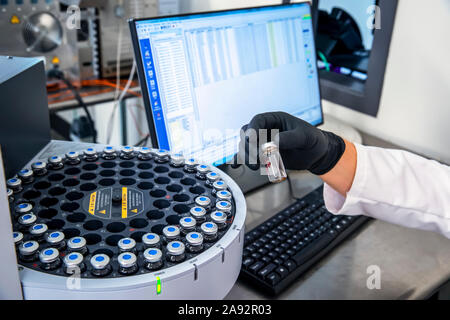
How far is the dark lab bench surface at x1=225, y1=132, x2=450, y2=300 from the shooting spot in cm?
75

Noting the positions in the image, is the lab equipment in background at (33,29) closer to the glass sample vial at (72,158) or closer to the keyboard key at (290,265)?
the glass sample vial at (72,158)

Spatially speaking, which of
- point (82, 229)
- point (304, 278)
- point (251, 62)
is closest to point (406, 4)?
point (251, 62)

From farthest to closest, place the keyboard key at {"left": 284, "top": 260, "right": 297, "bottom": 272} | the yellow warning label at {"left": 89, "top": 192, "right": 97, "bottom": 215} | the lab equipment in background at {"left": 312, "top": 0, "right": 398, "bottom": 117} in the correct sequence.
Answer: the lab equipment in background at {"left": 312, "top": 0, "right": 398, "bottom": 117} → the keyboard key at {"left": 284, "top": 260, "right": 297, "bottom": 272} → the yellow warning label at {"left": 89, "top": 192, "right": 97, "bottom": 215}

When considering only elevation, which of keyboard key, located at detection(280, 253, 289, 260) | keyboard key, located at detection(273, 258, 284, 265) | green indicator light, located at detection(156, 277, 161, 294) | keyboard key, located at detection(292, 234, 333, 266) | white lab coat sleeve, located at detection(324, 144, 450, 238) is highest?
green indicator light, located at detection(156, 277, 161, 294)

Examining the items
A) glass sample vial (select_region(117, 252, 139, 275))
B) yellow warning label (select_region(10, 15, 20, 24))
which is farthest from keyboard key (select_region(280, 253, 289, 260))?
yellow warning label (select_region(10, 15, 20, 24))

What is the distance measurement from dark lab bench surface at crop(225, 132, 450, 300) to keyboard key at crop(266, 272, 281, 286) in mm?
24

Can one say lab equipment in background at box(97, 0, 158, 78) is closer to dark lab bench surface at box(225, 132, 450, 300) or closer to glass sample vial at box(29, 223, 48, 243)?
dark lab bench surface at box(225, 132, 450, 300)

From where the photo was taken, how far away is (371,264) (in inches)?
32.9

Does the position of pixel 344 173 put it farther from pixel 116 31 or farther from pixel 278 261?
pixel 116 31

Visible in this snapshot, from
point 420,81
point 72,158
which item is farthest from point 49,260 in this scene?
point 420,81

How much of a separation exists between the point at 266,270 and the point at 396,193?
11.3 inches

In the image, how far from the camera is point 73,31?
152 centimetres

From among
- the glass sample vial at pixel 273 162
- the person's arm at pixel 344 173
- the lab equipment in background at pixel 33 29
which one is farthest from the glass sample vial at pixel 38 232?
the lab equipment in background at pixel 33 29
